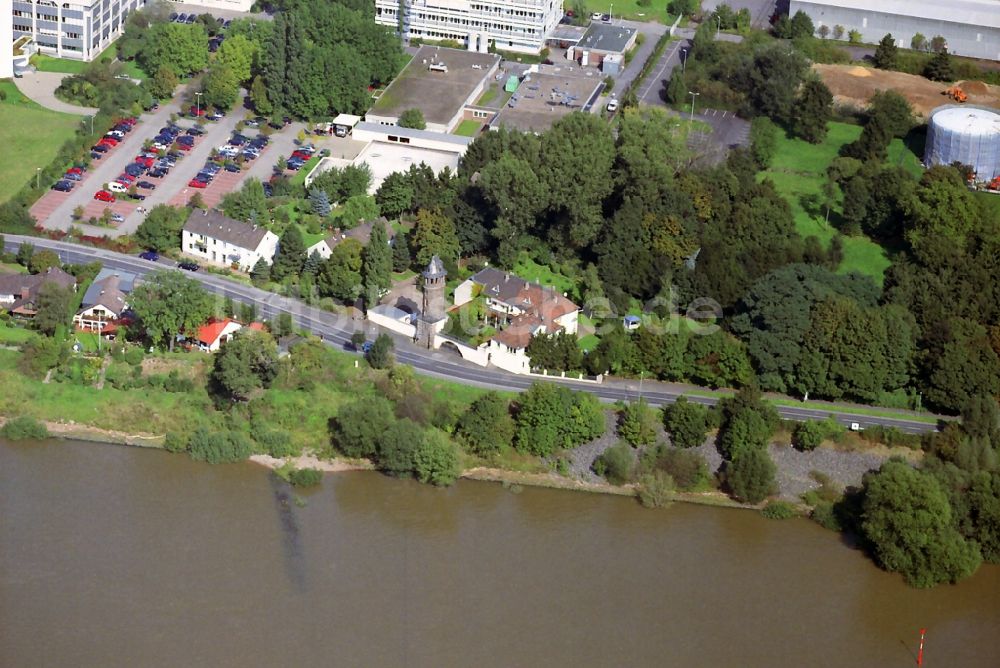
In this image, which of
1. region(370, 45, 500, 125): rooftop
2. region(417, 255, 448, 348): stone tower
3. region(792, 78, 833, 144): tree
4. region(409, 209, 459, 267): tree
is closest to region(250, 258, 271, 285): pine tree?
region(409, 209, 459, 267): tree

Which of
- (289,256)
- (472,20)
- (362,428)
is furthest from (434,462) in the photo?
(472,20)

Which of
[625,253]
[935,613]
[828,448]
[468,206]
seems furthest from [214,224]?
[935,613]

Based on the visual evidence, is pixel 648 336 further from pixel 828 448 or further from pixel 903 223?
pixel 903 223

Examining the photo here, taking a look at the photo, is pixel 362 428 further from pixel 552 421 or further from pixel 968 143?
pixel 968 143

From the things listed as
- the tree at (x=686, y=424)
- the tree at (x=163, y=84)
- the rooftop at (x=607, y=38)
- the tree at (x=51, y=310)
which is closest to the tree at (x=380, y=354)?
the tree at (x=686, y=424)

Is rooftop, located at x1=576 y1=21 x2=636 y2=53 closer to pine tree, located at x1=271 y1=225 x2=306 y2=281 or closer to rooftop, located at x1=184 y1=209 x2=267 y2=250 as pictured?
rooftop, located at x1=184 y1=209 x2=267 y2=250

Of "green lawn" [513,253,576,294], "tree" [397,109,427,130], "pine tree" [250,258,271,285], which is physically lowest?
"pine tree" [250,258,271,285]

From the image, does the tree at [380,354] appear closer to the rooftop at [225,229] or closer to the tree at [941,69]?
the rooftop at [225,229]
